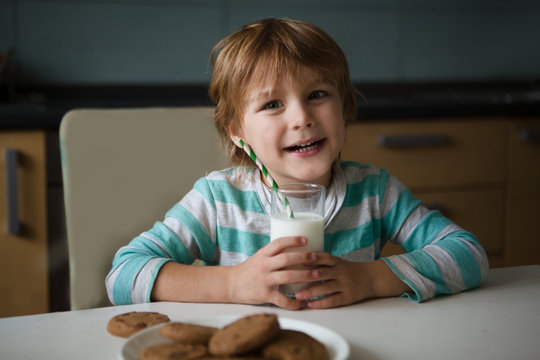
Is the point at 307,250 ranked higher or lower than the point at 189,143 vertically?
lower

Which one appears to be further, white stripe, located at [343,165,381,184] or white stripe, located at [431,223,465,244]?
white stripe, located at [343,165,381,184]

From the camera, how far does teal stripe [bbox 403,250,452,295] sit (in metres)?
0.95

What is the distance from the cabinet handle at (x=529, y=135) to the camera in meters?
2.37

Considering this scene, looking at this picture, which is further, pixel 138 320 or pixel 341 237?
pixel 341 237

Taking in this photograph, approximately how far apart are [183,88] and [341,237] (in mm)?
1621

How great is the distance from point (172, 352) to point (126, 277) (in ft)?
1.32

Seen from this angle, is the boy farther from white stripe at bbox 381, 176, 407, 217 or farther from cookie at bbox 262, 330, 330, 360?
cookie at bbox 262, 330, 330, 360

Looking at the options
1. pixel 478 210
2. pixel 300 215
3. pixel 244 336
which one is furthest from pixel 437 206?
pixel 244 336

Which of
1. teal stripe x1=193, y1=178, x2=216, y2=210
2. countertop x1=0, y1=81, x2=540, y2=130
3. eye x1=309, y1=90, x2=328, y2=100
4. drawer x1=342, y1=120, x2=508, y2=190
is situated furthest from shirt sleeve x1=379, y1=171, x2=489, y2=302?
drawer x1=342, y1=120, x2=508, y2=190

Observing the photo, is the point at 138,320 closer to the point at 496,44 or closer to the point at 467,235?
the point at 467,235

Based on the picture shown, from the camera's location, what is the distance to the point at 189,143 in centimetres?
126

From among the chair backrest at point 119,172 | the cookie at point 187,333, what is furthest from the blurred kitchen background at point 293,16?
the cookie at point 187,333

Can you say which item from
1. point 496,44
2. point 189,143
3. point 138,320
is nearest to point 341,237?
point 189,143

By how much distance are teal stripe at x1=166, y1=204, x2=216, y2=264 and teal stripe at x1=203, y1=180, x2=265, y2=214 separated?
Answer: 0.06 metres
